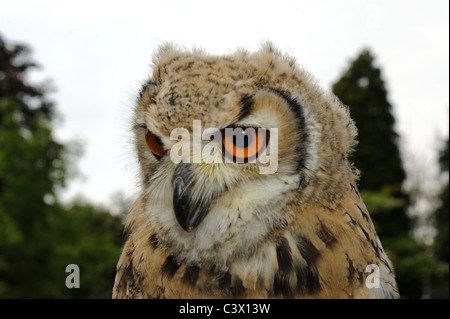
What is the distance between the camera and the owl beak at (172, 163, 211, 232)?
1334 millimetres

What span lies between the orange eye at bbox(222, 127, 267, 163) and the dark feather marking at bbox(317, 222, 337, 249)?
13.8 inches

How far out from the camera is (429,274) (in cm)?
576

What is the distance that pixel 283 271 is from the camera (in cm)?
135

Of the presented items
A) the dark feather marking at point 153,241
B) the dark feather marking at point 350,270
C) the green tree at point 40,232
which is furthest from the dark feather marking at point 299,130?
the green tree at point 40,232

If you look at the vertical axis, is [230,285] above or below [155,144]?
below

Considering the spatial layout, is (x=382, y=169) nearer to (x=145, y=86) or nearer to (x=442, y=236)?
(x=442, y=236)

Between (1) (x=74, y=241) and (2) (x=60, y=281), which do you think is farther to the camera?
(1) (x=74, y=241)

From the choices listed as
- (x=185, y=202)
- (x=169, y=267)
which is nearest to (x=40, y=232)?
(x=169, y=267)

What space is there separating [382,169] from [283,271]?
6263 mm

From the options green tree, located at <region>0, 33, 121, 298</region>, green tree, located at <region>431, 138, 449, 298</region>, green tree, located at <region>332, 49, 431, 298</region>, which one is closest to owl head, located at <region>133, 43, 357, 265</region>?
green tree, located at <region>431, 138, 449, 298</region>
